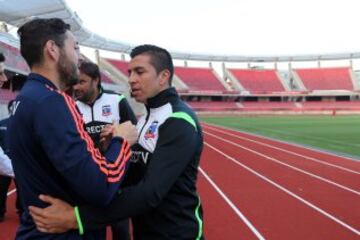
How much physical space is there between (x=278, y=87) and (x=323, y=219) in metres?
67.3

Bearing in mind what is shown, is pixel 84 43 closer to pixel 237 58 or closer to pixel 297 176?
pixel 237 58

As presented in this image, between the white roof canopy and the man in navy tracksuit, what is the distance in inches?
1111

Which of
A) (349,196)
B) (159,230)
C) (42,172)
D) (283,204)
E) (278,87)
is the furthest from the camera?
(278,87)

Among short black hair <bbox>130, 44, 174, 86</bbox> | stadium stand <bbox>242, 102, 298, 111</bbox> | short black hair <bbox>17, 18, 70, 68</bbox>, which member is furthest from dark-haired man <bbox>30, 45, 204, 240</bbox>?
stadium stand <bbox>242, 102, 298, 111</bbox>

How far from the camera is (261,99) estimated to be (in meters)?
72.4

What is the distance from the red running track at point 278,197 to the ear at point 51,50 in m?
4.47

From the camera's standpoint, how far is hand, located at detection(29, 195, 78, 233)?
189cm

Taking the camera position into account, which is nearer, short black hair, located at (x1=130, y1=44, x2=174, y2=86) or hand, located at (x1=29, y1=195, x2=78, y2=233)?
hand, located at (x1=29, y1=195, x2=78, y2=233)

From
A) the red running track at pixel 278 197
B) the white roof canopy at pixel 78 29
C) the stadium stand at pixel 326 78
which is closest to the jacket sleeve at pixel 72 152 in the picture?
the red running track at pixel 278 197

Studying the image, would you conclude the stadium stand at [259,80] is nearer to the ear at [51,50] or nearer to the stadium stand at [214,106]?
the stadium stand at [214,106]

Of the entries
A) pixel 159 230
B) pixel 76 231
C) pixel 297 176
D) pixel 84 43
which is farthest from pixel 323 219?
pixel 84 43

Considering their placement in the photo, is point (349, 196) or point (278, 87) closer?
point (349, 196)

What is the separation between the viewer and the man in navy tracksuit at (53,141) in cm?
179

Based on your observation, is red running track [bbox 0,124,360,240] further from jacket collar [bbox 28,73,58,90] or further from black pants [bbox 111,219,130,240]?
jacket collar [bbox 28,73,58,90]
